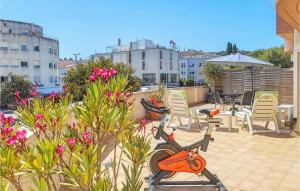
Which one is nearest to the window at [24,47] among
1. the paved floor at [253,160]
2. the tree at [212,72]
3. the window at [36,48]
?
the window at [36,48]

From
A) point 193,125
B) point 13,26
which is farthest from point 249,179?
point 13,26

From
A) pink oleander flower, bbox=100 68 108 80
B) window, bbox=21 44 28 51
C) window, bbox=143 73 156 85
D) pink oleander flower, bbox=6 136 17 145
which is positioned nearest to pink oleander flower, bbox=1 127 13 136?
pink oleander flower, bbox=6 136 17 145

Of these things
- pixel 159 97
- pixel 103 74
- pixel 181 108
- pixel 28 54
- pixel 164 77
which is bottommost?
pixel 181 108

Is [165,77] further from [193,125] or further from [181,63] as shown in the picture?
[193,125]

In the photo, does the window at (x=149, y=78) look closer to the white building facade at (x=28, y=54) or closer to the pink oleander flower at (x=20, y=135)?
the white building facade at (x=28, y=54)

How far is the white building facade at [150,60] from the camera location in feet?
206

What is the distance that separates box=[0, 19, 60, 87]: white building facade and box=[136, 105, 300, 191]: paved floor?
134 ft

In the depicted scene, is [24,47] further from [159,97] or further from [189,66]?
[189,66]

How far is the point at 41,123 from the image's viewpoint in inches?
107

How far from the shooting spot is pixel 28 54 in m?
44.9

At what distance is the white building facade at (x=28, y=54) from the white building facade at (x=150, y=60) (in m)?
13.9

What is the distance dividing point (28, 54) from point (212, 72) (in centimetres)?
3739

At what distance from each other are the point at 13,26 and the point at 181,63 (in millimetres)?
39459

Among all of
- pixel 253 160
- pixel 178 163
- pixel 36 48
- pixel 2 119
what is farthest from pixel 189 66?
pixel 2 119
